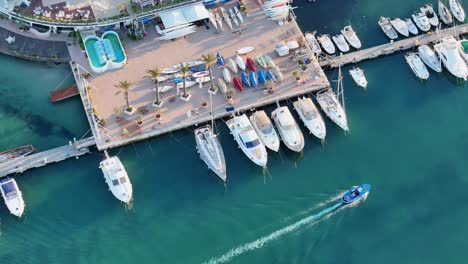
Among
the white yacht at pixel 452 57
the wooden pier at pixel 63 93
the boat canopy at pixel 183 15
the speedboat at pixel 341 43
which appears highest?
the boat canopy at pixel 183 15

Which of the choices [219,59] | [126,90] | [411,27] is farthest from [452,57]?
[126,90]

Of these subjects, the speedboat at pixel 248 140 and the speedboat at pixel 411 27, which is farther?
the speedboat at pixel 411 27

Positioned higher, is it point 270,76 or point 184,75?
point 184,75

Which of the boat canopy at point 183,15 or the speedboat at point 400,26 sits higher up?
the boat canopy at point 183,15

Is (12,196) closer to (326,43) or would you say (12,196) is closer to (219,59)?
(219,59)

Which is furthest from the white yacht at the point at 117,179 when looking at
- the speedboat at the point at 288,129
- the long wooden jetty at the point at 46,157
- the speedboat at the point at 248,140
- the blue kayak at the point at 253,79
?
the blue kayak at the point at 253,79

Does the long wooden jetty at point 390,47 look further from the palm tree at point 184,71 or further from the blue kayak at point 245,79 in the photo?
the palm tree at point 184,71
